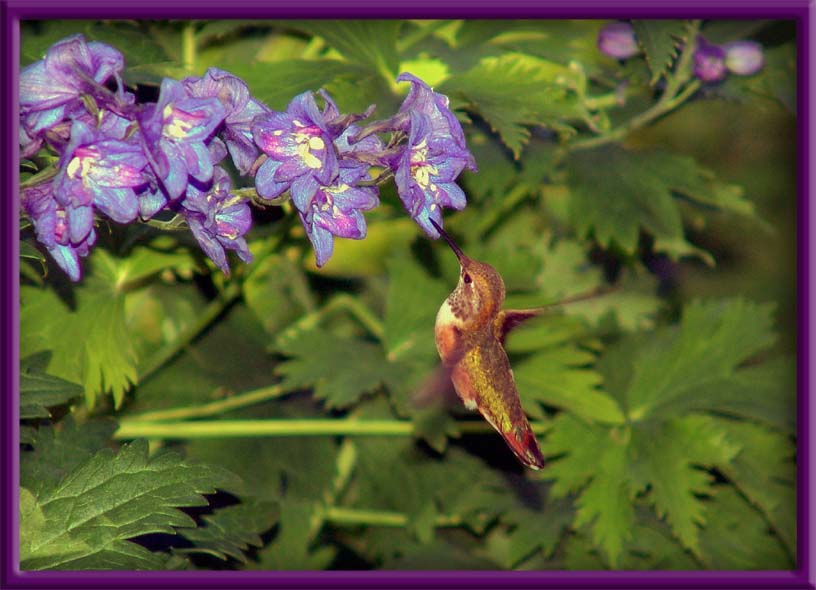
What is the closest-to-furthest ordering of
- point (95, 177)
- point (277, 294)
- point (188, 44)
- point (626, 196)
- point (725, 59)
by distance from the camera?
point (95, 177) < point (188, 44) < point (626, 196) < point (725, 59) < point (277, 294)

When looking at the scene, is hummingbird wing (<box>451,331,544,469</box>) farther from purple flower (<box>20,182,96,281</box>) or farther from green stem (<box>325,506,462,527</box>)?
purple flower (<box>20,182,96,281</box>)

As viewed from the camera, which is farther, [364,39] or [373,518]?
[373,518]

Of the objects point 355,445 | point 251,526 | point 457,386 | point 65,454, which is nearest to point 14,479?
point 65,454

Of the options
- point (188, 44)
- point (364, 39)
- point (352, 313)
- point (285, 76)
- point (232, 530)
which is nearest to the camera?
point (232, 530)

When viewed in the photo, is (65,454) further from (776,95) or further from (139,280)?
(776,95)

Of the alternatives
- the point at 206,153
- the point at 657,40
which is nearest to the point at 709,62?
the point at 657,40

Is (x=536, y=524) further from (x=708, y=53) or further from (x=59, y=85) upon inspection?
(x=59, y=85)
